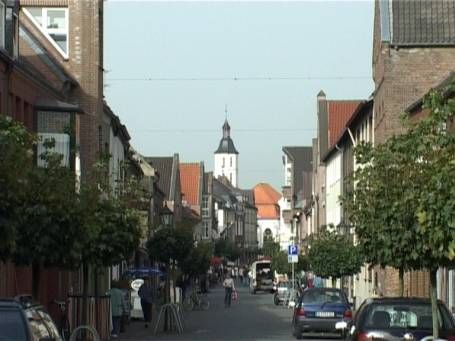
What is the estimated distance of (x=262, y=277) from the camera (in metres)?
106

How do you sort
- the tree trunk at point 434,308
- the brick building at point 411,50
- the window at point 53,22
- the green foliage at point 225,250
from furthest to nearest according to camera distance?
1. the green foliage at point 225,250
2. the brick building at point 411,50
3. the window at point 53,22
4. the tree trunk at point 434,308

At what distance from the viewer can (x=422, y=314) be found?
746 inches

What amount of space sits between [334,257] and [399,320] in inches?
1413

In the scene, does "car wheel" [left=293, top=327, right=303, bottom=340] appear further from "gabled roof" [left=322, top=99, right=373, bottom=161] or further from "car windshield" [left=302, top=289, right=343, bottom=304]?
"gabled roof" [left=322, top=99, right=373, bottom=161]

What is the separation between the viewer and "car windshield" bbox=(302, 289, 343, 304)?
118ft

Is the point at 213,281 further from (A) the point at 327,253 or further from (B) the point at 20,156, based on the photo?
(B) the point at 20,156

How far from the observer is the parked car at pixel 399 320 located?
18188 millimetres

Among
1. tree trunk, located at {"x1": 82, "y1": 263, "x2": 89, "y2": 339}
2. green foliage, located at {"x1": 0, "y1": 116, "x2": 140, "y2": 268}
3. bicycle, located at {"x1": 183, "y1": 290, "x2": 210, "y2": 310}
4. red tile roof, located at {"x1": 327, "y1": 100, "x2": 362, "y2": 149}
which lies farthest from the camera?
red tile roof, located at {"x1": 327, "y1": 100, "x2": 362, "y2": 149}

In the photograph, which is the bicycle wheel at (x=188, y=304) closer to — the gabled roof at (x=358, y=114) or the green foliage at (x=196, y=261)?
the green foliage at (x=196, y=261)

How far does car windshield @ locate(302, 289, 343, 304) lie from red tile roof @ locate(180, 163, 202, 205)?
10670cm

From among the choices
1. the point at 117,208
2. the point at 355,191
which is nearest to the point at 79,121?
the point at 117,208

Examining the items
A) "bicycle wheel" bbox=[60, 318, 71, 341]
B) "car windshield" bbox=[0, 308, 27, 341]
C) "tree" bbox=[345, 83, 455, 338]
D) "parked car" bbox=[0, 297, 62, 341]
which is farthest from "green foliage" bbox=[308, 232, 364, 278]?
"car windshield" bbox=[0, 308, 27, 341]

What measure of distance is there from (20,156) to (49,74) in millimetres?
23935

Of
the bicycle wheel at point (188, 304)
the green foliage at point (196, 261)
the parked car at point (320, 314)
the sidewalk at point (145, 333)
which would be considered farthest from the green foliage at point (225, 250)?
the parked car at point (320, 314)
